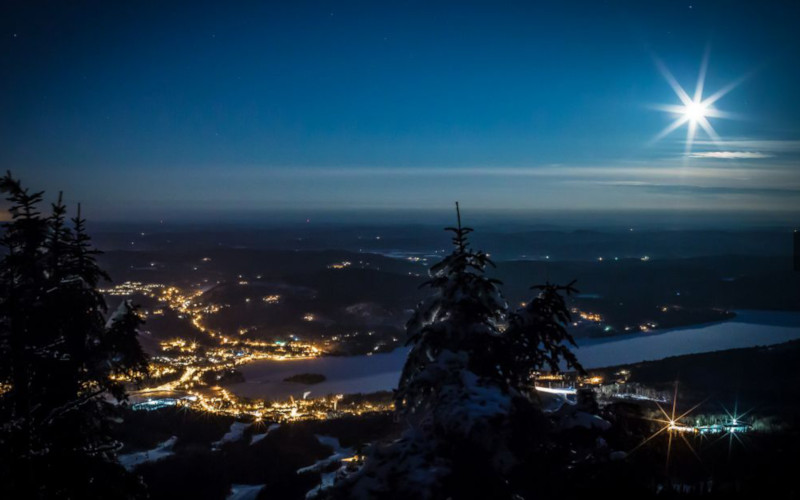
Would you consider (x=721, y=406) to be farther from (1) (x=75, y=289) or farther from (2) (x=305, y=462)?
(1) (x=75, y=289)

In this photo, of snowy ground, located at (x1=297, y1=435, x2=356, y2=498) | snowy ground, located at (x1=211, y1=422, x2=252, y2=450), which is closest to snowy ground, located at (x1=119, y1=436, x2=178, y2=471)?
snowy ground, located at (x1=211, y1=422, x2=252, y2=450)

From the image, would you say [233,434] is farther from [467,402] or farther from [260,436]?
[467,402]

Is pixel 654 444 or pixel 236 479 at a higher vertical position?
pixel 654 444

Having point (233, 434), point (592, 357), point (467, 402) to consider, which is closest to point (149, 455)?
point (233, 434)

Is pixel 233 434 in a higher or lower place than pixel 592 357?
higher

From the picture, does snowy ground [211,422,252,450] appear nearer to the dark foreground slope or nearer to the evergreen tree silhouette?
the dark foreground slope

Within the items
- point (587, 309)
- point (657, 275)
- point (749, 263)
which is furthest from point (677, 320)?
point (749, 263)


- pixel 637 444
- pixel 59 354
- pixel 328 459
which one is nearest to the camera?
pixel 637 444
